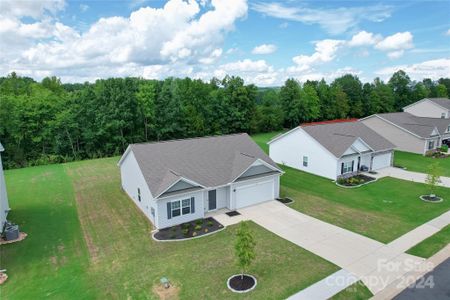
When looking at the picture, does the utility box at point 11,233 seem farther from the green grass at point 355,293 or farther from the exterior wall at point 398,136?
the exterior wall at point 398,136

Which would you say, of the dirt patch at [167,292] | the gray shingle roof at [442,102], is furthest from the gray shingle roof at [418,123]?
the dirt patch at [167,292]

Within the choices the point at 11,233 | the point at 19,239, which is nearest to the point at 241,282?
the point at 19,239

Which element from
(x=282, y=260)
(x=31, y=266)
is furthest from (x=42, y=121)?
(x=282, y=260)

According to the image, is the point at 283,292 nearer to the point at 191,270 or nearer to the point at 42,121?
the point at 191,270

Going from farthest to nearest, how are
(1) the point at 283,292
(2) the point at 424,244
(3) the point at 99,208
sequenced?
1. (3) the point at 99,208
2. (2) the point at 424,244
3. (1) the point at 283,292

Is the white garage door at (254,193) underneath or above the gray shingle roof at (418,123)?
underneath

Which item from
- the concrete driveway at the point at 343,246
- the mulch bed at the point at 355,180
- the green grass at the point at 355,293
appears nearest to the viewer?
the green grass at the point at 355,293
